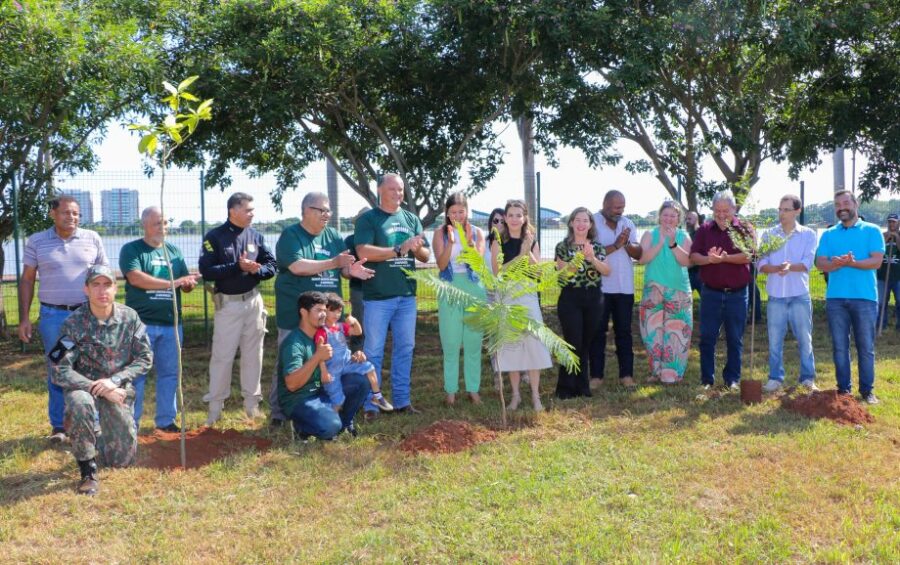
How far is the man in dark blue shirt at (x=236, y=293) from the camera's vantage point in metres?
6.38

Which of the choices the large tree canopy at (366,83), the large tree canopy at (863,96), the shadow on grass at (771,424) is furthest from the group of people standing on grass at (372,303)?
the large tree canopy at (863,96)

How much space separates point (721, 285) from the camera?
7375mm

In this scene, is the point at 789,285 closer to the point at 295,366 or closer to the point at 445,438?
the point at 445,438

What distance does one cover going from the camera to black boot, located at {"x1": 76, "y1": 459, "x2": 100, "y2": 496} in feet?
16.0

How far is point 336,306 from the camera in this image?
611cm

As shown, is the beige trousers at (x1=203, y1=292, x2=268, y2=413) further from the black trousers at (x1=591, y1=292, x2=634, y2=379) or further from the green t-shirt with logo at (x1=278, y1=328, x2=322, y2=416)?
the black trousers at (x1=591, y1=292, x2=634, y2=379)

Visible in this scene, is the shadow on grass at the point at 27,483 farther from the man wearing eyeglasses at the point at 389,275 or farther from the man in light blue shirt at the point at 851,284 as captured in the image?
the man in light blue shirt at the point at 851,284

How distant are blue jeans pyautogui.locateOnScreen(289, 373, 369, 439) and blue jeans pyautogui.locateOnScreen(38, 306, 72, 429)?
1.87 meters

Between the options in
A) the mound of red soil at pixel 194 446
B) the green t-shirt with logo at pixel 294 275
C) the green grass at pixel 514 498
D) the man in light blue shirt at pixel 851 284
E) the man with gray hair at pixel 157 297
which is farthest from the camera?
the man in light blue shirt at pixel 851 284

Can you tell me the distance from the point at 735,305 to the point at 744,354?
2558 millimetres

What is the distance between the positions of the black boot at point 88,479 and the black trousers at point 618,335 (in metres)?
4.66

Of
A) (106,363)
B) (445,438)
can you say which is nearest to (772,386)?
(445,438)

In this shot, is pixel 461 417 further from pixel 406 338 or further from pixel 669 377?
pixel 669 377

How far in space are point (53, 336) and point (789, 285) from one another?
20.8ft
